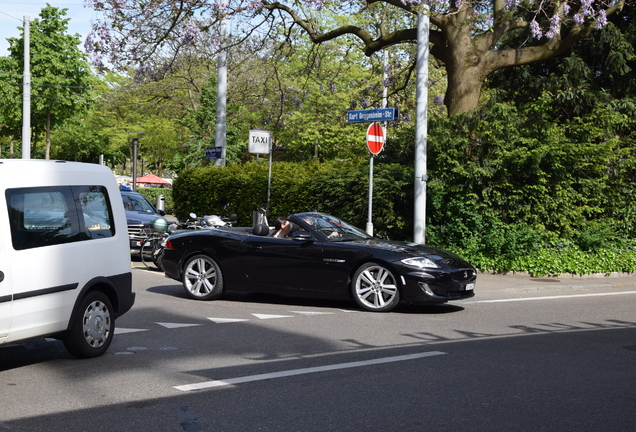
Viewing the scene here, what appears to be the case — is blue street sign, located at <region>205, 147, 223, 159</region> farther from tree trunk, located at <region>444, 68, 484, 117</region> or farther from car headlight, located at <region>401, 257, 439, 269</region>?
car headlight, located at <region>401, 257, 439, 269</region>

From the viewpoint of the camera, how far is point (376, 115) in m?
15.1

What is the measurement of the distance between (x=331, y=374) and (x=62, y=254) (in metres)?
Result: 2.61

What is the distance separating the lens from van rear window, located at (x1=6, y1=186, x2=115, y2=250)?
258 inches

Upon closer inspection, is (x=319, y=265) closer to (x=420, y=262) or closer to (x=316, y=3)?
(x=420, y=262)

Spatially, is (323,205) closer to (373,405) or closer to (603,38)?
(603,38)

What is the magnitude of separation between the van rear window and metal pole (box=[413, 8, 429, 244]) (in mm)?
8379

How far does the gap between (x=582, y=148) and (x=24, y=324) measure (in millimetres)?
12251

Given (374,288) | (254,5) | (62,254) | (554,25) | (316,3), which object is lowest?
(374,288)

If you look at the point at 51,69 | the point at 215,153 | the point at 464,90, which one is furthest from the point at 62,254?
the point at 51,69

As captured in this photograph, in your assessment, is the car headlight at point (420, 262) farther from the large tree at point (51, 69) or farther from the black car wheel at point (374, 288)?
the large tree at point (51, 69)

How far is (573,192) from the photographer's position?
53.0 ft

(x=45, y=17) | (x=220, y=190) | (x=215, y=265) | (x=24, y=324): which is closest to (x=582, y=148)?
(x=215, y=265)

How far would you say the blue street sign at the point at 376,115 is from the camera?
48.9 ft

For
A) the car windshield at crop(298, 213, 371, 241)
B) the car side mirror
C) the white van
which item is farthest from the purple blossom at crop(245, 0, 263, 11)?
the white van
